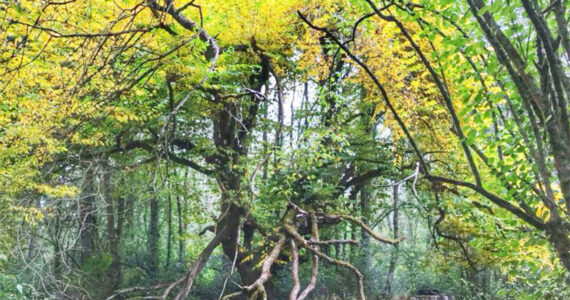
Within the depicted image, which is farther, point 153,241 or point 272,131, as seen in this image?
point 153,241

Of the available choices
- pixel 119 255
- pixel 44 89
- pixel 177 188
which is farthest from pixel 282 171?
pixel 119 255

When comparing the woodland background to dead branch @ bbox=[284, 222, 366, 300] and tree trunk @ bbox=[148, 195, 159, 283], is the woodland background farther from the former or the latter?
tree trunk @ bbox=[148, 195, 159, 283]

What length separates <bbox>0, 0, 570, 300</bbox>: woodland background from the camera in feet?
8.29

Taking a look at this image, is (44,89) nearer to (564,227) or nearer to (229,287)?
(564,227)

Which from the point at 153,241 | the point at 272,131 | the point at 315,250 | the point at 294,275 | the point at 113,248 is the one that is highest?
the point at 272,131

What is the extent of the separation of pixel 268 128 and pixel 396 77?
333 centimetres

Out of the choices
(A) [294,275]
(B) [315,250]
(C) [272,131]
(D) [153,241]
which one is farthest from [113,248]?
(A) [294,275]

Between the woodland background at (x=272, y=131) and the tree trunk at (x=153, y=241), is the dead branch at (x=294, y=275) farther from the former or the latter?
the tree trunk at (x=153, y=241)

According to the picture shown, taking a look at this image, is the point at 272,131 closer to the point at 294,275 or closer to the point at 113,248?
the point at 294,275

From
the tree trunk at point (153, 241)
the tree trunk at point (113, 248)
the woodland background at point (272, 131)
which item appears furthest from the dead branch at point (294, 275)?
the tree trunk at point (153, 241)

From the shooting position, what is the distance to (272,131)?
9.47 m

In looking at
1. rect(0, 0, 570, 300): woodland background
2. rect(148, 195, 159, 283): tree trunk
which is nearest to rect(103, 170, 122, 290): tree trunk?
rect(0, 0, 570, 300): woodland background

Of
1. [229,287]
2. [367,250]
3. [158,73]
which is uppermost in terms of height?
[158,73]

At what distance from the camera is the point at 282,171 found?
799 centimetres
